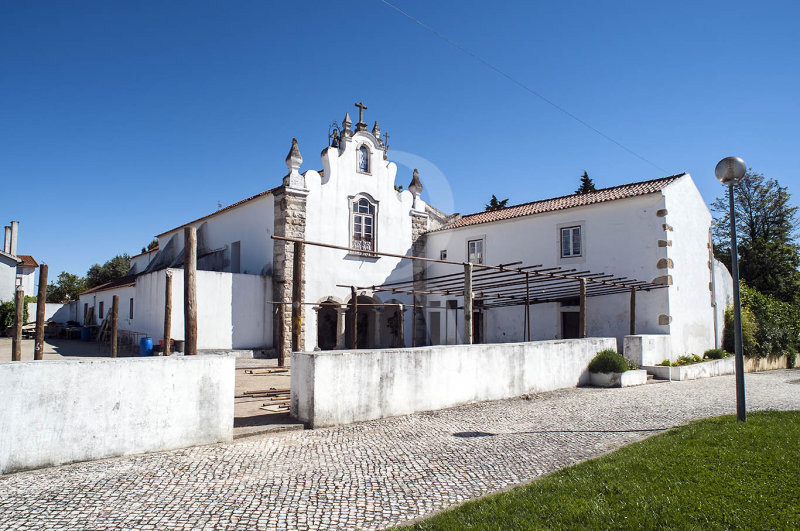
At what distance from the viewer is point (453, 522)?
351 cm

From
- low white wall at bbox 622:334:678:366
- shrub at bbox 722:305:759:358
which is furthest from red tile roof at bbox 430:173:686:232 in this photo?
shrub at bbox 722:305:759:358

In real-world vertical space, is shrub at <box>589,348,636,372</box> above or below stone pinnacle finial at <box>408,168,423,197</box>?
below

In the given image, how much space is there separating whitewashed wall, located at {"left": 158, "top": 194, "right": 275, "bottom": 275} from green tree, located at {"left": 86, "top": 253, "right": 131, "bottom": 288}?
27.6 meters

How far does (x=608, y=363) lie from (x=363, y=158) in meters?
11.7

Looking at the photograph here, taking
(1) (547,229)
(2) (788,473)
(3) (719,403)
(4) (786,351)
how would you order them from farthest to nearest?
1. (4) (786,351)
2. (1) (547,229)
3. (3) (719,403)
4. (2) (788,473)

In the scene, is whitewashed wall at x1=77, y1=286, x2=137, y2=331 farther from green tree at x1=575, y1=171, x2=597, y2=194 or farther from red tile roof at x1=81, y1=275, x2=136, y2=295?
green tree at x1=575, y1=171, x2=597, y2=194

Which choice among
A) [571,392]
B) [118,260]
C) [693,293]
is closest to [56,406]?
[571,392]

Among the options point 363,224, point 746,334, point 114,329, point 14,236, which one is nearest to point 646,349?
point 746,334

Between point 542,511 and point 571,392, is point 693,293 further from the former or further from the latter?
point 542,511

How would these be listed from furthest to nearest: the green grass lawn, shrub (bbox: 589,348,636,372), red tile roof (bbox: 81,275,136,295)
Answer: red tile roof (bbox: 81,275,136,295) → shrub (bbox: 589,348,636,372) → the green grass lawn

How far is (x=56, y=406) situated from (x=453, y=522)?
3846mm

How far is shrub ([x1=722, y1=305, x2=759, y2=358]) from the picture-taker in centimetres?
1838

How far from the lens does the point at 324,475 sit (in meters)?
4.75

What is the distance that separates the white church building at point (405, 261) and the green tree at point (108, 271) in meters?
25.6
